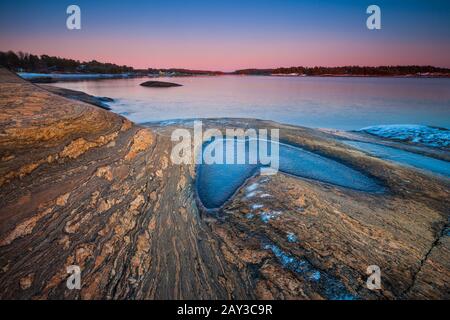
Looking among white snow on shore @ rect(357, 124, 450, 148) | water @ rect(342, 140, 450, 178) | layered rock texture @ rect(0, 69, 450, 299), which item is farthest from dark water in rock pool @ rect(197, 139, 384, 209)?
white snow on shore @ rect(357, 124, 450, 148)

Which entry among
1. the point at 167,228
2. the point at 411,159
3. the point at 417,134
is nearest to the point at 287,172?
the point at 167,228

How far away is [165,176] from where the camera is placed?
4363 millimetres

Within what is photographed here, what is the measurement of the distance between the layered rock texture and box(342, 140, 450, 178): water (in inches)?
89.7

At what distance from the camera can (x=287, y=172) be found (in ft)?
17.5

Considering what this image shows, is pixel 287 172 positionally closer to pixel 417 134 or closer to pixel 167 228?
pixel 167 228

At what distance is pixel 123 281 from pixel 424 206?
4.84 m

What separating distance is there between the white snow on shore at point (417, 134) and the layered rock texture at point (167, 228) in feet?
21.0

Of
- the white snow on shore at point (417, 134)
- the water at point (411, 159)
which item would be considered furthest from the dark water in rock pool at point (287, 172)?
the white snow on shore at point (417, 134)

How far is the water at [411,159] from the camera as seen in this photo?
6447 mm

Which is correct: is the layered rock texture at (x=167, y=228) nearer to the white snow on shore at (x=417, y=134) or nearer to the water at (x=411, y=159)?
the water at (x=411, y=159)

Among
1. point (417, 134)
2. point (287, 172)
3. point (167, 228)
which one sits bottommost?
point (167, 228)

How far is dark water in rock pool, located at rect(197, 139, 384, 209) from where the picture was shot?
14.1ft

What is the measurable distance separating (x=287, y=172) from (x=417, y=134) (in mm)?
8990
